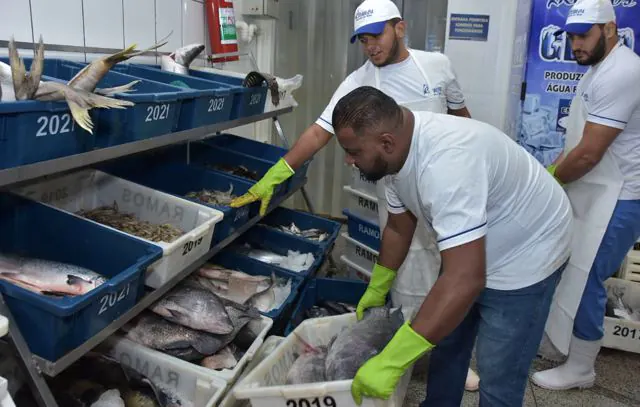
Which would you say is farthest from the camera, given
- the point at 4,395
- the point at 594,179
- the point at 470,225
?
the point at 594,179

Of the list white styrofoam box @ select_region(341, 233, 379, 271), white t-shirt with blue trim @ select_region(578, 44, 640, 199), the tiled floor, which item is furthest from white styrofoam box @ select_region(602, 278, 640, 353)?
white styrofoam box @ select_region(341, 233, 379, 271)

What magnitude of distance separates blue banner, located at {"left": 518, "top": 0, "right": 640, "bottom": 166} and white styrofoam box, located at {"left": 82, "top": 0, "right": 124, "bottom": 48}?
2495 millimetres

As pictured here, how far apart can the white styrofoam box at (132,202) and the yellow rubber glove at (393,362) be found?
0.74m

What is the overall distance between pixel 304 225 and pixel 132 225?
1331 millimetres

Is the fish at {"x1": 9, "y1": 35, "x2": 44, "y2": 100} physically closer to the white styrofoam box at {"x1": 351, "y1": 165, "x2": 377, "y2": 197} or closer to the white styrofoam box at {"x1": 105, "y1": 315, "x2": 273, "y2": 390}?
the white styrofoam box at {"x1": 105, "y1": 315, "x2": 273, "y2": 390}

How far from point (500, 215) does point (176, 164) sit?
1587 millimetres

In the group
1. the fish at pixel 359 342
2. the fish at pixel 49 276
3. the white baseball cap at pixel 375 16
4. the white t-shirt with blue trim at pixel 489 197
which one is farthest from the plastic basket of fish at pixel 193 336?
the white baseball cap at pixel 375 16

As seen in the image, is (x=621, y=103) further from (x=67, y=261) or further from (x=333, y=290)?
(x=67, y=261)

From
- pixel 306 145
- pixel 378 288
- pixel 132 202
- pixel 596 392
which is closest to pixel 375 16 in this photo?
pixel 306 145

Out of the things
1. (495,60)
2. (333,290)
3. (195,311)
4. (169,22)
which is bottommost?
(333,290)

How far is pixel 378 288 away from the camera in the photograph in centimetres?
206

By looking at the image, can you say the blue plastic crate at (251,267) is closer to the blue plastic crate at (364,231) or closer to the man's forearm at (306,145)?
the man's forearm at (306,145)

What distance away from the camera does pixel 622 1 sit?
3.11 meters

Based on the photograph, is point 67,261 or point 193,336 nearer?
point 67,261
